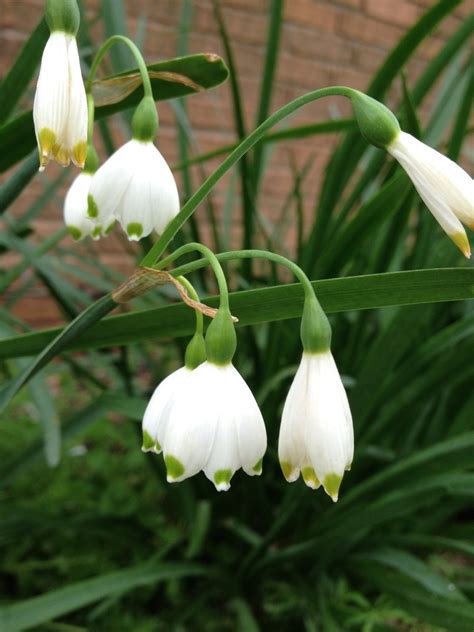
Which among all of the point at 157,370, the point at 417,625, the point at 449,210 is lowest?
the point at 417,625

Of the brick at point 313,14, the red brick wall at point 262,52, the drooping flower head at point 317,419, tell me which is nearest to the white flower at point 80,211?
the drooping flower head at point 317,419

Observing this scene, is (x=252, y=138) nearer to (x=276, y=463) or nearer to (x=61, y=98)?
(x=61, y=98)

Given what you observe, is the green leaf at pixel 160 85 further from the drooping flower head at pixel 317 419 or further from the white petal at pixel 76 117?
the drooping flower head at pixel 317 419

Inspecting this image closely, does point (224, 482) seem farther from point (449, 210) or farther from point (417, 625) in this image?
point (417, 625)

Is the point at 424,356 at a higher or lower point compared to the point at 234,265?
lower

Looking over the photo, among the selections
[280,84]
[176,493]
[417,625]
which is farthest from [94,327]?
[280,84]

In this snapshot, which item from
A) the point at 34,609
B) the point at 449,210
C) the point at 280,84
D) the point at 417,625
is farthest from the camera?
the point at 280,84

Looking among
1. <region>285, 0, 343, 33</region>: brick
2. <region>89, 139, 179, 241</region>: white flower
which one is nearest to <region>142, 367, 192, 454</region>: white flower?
<region>89, 139, 179, 241</region>: white flower
